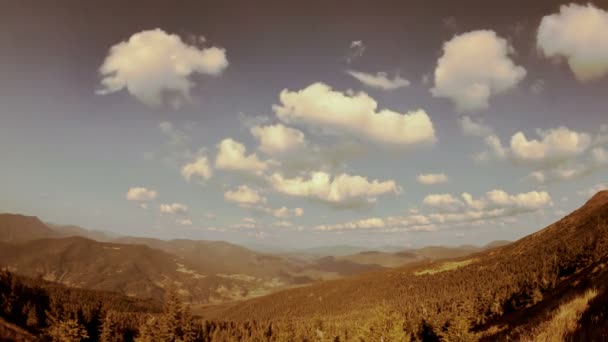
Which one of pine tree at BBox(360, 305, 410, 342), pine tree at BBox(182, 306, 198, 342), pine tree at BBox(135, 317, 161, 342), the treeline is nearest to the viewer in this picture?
pine tree at BBox(360, 305, 410, 342)

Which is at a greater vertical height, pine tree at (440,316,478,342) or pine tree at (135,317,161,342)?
pine tree at (440,316,478,342)

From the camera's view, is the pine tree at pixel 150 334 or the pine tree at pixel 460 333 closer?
the pine tree at pixel 460 333

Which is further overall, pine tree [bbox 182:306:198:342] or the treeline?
pine tree [bbox 182:306:198:342]

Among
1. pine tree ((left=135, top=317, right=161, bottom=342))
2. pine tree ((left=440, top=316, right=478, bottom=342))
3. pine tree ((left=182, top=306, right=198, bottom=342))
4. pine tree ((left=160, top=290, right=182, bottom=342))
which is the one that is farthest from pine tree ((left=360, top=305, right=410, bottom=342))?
pine tree ((left=135, top=317, right=161, bottom=342))

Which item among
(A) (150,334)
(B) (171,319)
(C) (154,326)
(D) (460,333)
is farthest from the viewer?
(C) (154,326)

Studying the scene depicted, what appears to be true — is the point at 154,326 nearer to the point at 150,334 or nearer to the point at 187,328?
the point at 150,334

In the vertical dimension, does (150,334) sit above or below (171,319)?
below

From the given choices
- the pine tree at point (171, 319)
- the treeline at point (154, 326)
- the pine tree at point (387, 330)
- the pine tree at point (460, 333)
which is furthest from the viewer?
the pine tree at point (171, 319)

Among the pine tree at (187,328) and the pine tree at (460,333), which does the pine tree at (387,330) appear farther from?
the pine tree at (187,328)

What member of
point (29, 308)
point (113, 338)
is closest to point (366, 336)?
point (113, 338)

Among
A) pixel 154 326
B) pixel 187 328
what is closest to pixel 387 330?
pixel 187 328

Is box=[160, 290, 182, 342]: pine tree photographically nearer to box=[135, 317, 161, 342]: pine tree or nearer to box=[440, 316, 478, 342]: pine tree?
box=[135, 317, 161, 342]: pine tree

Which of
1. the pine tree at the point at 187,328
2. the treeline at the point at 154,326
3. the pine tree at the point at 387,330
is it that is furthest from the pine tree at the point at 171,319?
the pine tree at the point at 387,330

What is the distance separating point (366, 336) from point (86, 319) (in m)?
105
